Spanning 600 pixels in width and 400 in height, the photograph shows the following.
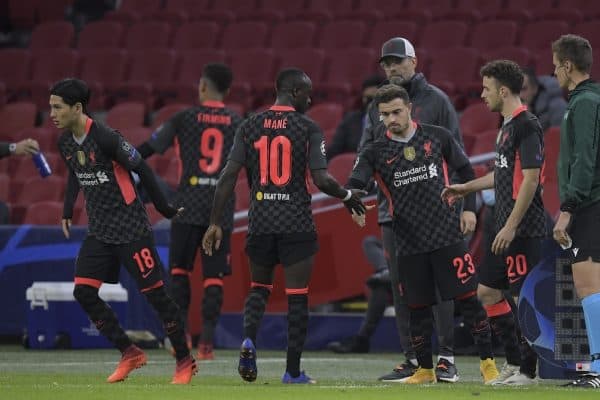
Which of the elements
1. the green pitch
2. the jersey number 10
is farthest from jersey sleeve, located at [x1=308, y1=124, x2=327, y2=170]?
the green pitch

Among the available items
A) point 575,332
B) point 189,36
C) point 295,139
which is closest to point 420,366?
point 575,332

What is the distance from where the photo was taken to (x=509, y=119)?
325 inches

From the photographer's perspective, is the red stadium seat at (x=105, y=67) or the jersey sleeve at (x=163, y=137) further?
the red stadium seat at (x=105, y=67)

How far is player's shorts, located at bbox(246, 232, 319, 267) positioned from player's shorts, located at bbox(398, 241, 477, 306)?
0.57 m

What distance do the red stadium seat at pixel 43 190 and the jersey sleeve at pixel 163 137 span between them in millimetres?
4992

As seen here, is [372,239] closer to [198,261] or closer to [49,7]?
[198,261]

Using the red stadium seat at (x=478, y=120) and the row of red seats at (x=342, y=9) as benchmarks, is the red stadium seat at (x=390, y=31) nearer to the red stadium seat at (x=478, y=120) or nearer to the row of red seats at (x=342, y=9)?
the row of red seats at (x=342, y=9)

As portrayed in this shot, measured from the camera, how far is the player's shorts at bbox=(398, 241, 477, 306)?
8383 mm

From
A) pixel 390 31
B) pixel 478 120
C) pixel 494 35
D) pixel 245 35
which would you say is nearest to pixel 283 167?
pixel 478 120

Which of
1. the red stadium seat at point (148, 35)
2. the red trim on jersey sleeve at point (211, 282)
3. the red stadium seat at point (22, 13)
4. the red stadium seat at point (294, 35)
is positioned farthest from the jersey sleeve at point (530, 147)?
the red stadium seat at point (22, 13)

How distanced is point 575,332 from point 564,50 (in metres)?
1.84

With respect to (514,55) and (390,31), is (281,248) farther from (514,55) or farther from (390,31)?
(390,31)

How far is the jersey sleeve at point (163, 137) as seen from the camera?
36.1 ft

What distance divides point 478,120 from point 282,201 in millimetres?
6996
